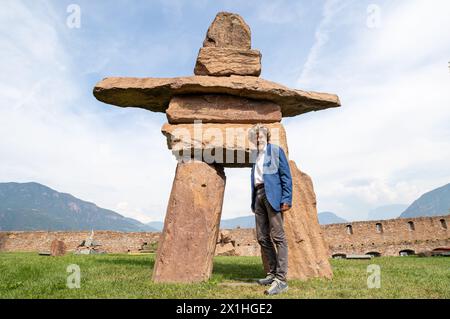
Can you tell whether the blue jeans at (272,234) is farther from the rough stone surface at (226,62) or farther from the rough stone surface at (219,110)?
the rough stone surface at (226,62)

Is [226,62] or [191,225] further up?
[226,62]

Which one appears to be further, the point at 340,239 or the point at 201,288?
the point at 340,239

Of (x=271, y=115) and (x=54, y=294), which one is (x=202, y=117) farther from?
(x=54, y=294)

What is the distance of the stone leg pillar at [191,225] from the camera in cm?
612

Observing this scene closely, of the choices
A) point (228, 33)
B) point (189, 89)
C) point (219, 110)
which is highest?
point (228, 33)

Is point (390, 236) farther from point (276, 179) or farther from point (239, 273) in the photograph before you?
point (276, 179)

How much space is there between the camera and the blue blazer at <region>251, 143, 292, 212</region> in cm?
523

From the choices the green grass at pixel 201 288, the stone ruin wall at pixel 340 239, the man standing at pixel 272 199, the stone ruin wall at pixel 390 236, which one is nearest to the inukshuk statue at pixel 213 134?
the green grass at pixel 201 288

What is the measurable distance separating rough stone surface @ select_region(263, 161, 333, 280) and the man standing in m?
0.98

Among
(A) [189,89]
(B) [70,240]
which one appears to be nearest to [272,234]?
(A) [189,89]

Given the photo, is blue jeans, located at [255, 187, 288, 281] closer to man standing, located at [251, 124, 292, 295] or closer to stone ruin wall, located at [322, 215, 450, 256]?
man standing, located at [251, 124, 292, 295]

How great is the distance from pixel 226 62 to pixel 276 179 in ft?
10.6

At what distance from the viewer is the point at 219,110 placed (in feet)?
23.3

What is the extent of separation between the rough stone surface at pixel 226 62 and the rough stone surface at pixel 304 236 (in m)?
2.16
